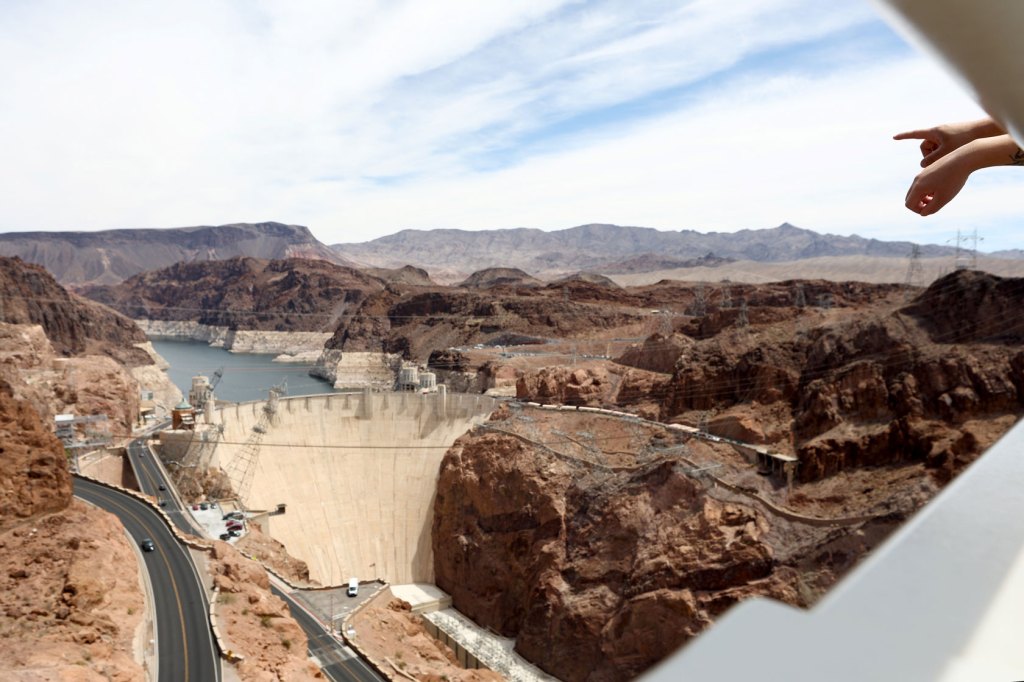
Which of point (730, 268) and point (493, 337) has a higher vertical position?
point (730, 268)

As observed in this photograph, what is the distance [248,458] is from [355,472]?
4.60 meters

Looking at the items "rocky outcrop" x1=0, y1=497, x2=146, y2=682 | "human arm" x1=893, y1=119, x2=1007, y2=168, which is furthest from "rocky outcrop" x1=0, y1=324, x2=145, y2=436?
"human arm" x1=893, y1=119, x2=1007, y2=168

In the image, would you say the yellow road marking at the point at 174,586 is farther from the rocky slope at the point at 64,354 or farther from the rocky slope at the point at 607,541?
the rocky slope at the point at 607,541

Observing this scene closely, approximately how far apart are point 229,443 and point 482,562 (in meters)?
11.7

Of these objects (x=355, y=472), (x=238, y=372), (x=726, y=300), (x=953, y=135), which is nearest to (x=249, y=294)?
A: (x=238, y=372)

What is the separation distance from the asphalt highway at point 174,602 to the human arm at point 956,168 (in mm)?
13663

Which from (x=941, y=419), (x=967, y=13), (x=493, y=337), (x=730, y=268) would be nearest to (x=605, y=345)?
(x=493, y=337)

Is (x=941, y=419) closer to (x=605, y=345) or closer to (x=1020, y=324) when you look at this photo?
(x=1020, y=324)

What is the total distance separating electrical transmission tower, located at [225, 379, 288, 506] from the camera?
28.9 metres

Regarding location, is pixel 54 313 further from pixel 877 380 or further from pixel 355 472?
pixel 877 380

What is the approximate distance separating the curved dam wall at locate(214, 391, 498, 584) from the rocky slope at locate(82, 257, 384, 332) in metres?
65.3

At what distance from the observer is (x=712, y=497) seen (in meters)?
23.5

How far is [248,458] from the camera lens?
30.4 m

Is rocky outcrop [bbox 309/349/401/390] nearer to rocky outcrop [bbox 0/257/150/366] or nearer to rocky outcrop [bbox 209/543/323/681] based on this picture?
rocky outcrop [bbox 0/257/150/366]
